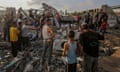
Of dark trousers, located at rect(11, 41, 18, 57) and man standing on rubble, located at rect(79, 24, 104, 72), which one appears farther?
dark trousers, located at rect(11, 41, 18, 57)

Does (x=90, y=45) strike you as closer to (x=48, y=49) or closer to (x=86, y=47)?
(x=86, y=47)

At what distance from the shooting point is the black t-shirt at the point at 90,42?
8742 mm

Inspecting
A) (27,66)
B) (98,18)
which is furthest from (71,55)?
(98,18)

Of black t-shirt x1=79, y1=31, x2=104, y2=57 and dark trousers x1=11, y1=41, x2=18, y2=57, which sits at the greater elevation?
black t-shirt x1=79, y1=31, x2=104, y2=57

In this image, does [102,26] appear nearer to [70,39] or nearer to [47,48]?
[47,48]

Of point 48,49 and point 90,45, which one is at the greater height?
point 90,45

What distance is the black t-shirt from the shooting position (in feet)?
28.7

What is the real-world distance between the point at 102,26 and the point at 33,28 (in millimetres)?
5038

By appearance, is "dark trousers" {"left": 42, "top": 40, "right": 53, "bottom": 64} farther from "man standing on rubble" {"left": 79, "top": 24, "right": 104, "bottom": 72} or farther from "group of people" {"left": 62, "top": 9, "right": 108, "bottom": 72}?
"man standing on rubble" {"left": 79, "top": 24, "right": 104, "bottom": 72}

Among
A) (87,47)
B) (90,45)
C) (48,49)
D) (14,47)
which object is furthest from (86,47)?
(14,47)

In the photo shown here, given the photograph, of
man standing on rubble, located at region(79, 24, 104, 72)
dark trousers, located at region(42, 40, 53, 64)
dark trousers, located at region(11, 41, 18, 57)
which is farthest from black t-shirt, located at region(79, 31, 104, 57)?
dark trousers, located at region(11, 41, 18, 57)

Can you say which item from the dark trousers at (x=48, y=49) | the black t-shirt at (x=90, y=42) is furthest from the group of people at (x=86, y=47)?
the dark trousers at (x=48, y=49)

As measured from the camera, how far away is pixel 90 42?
8758mm

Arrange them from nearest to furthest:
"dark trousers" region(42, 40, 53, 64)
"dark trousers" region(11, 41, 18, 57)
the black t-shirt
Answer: the black t-shirt → "dark trousers" region(42, 40, 53, 64) → "dark trousers" region(11, 41, 18, 57)
